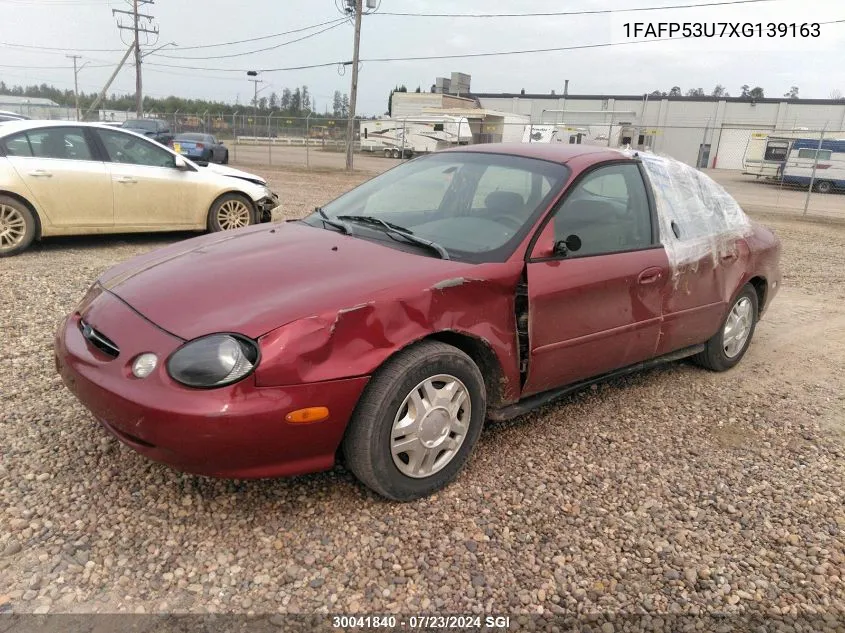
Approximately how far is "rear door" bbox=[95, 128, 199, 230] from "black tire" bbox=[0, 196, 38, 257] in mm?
887

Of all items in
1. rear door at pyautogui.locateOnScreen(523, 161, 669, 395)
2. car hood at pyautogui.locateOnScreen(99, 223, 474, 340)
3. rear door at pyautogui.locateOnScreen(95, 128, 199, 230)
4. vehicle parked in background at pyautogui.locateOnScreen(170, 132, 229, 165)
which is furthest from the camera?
vehicle parked in background at pyautogui.locateOnScreen(170, 132, 229, 165)

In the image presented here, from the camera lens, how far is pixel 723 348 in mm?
4453

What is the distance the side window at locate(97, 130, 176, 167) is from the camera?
7328 mm

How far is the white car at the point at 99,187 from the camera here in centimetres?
674

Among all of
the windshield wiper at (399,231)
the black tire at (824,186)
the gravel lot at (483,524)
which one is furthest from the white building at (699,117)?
the gravel lot at (483,524)

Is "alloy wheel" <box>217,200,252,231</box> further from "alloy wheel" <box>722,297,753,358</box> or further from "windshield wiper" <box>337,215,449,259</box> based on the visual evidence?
"alloy wheel" <box>722,297,753,358</box>

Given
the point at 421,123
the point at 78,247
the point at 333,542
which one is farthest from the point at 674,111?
the point at 333,542

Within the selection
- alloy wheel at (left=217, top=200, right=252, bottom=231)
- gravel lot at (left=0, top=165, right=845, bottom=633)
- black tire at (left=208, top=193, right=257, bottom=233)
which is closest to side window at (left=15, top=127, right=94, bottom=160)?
black tire at (left=208, top=193, right=257, bottom=233)

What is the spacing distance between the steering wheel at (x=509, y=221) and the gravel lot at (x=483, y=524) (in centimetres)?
114

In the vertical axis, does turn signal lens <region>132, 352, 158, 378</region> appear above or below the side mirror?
below

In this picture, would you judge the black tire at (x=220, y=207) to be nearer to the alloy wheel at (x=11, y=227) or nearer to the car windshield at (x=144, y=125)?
the alloy wheel at (x=11, y=227)

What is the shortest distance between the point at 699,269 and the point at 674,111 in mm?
53600

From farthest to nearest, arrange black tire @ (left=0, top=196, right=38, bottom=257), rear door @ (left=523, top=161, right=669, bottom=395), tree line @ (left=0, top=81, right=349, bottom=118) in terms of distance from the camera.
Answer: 1. tree line @ (left=0, top=81, right=349, bottom=118)
2. black tire @ (left=0, top=196, right=38, bottom=257)
3. rear door @ (left=523, top=161, right=669, bottom=395)

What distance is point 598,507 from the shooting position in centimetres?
283
